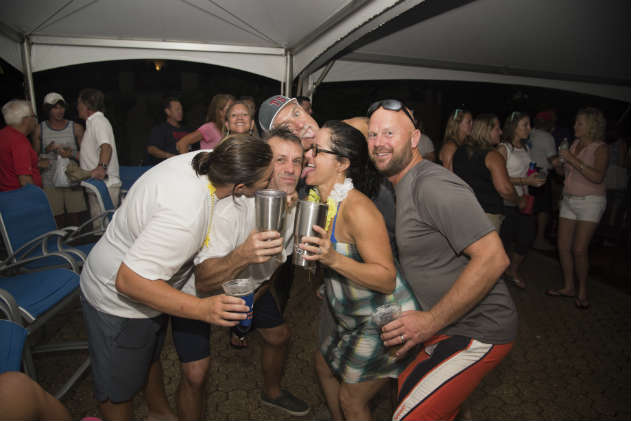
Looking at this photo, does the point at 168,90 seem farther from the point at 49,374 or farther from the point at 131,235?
Result: the point at 131,235

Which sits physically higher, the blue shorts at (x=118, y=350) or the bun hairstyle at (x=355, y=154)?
the bun hairstyle at (x=355, y=154)

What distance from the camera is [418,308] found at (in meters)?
1.88

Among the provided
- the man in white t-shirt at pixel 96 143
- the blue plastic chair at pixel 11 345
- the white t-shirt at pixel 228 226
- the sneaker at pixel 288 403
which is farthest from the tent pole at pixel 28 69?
the sneaker at pixel 288 403

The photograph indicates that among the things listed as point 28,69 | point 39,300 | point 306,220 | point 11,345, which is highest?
point 28,69

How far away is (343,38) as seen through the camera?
4.29m

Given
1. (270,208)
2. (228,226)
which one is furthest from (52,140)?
(270,208)

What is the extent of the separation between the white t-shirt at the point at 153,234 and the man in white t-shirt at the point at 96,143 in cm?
306

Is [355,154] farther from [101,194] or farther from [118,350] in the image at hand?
[101,194]

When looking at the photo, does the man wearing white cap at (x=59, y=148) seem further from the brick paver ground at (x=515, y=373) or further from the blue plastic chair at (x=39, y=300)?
the blue plastic chair at (x=39, y=300)

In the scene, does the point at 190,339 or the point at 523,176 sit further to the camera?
the point at 523,176

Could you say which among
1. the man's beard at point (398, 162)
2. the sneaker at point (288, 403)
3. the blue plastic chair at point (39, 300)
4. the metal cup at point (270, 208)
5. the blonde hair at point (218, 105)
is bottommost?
the sneaker at point (288, 403)

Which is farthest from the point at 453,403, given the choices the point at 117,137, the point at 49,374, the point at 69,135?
the point at 117,137

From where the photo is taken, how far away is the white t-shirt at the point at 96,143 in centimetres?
461

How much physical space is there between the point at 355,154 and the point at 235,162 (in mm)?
726
